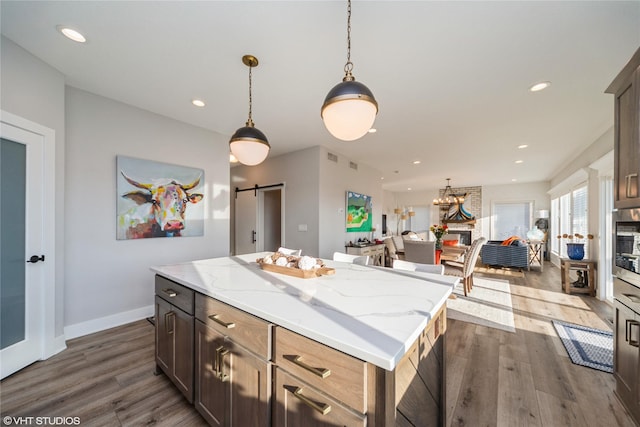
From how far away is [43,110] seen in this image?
2.21 m

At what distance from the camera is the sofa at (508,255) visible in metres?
5.96

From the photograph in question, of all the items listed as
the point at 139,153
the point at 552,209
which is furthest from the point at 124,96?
the point at 552,209

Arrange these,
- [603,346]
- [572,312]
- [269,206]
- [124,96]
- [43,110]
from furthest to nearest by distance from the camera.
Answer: [269,206]
[572,312]
[124,96]
[603,346]
[43,110]

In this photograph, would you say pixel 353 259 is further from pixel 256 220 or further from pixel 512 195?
pixel 512 195

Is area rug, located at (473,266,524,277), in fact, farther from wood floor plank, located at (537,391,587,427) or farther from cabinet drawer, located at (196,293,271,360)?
cabinet drawer, located at (196,293,271,360)

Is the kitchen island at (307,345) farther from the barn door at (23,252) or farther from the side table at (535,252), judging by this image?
the side table at (535,252)

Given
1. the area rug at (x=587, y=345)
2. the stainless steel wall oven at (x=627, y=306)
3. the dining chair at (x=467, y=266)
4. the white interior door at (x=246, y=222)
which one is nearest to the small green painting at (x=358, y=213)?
the dining chair at (x=467, y=266)

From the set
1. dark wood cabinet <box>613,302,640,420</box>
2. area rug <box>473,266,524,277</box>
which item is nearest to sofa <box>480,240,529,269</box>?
area rug <box>473,266,524,277</box>

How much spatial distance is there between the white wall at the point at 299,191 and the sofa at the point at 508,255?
4871 mm

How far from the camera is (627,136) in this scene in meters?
1.65

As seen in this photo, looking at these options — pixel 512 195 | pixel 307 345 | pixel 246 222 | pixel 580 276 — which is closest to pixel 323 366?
pixel 307 345

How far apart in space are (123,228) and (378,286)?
3070mm

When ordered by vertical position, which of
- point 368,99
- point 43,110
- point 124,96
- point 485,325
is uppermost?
point 124,96

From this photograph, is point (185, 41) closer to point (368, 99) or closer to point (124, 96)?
point (124, 96)
